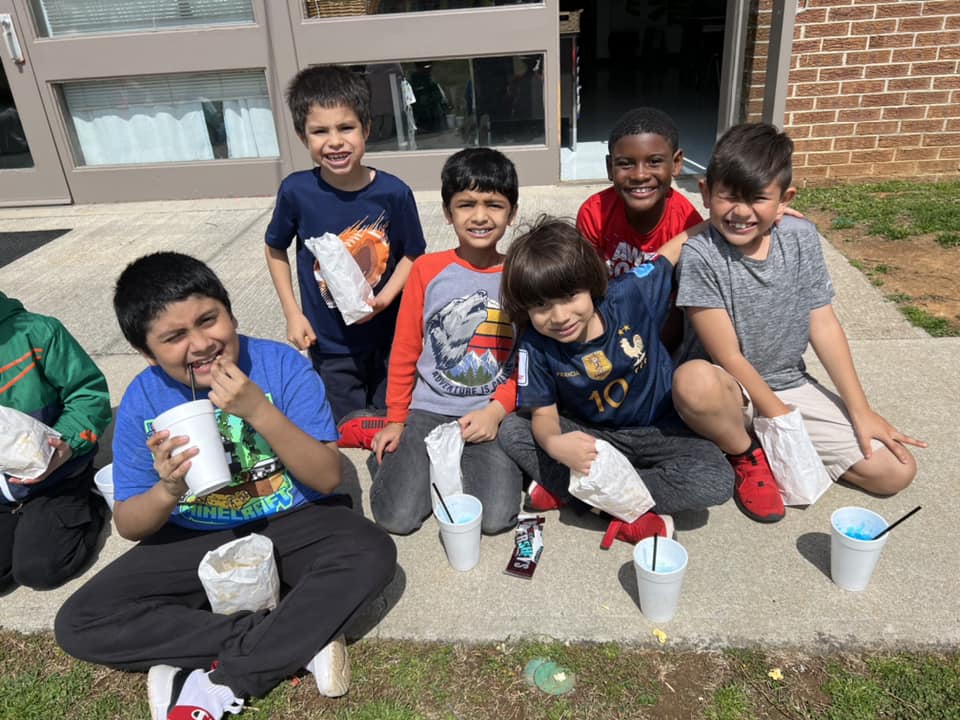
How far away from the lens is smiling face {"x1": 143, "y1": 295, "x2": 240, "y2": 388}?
1979 millimetres

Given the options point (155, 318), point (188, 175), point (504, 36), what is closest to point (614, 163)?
point (155, 318)


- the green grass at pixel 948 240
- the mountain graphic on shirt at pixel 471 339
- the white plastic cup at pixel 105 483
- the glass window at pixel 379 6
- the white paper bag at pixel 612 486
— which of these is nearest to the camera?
the white paper bag at pixel 612 486

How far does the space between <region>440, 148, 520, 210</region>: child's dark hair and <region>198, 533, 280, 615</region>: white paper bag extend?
1458 mm

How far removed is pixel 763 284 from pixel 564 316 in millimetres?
826

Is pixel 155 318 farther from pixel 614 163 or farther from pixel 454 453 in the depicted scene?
pixel 614 163

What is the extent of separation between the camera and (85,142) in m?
7.32

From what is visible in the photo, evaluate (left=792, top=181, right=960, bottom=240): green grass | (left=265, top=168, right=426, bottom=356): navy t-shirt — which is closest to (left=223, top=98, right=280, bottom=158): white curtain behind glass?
(left=265, top=168, right=426, bottom=356): navy t-shirt

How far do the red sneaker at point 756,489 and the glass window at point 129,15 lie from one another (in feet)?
20.4

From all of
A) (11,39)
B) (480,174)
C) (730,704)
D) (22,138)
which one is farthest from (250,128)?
(730,704)

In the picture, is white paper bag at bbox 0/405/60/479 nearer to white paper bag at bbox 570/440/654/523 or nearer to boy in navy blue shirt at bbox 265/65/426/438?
boy in navy blue shirt at bbox 265/65/426/438

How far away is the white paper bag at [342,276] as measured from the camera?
9.87 ft

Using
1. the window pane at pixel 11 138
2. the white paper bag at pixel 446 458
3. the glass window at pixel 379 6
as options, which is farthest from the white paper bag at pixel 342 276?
the window pane at pixel 11 138

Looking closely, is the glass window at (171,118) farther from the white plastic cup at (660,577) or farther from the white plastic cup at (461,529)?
the white plastic cup at (660,577)

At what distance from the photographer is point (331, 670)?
6.58 ft
